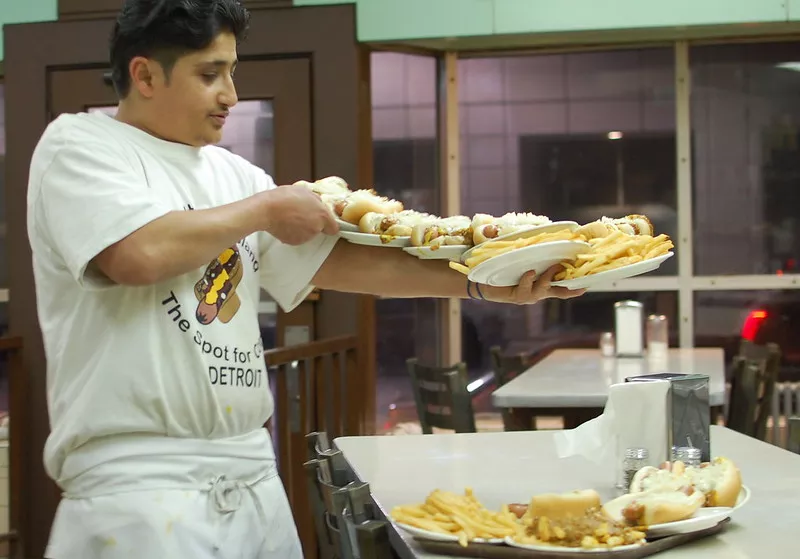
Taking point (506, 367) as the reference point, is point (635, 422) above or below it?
above

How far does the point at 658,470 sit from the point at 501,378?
3041 mm

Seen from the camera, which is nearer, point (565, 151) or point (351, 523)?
point (351, 523)

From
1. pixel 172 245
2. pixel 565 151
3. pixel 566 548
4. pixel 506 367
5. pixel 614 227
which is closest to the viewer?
pixel 566 548

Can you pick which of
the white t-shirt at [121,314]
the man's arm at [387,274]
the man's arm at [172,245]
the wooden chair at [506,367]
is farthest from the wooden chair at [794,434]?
the wooden chair at [506,367]

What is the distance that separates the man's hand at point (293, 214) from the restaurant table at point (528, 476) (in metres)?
0.46

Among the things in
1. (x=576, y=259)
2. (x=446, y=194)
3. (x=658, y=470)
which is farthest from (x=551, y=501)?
(x=446, y=194)

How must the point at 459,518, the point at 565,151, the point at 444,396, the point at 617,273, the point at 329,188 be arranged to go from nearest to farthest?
the point at 459,518
the point at 617,273
the point at 329,188
the point at 444,396
the point at 565,151

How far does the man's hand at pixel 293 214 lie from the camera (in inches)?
64.0

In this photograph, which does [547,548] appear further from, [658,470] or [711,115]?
[711,115]

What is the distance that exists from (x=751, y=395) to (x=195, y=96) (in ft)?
8.41

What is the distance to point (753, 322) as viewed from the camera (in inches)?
206

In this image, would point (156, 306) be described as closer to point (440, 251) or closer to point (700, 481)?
point (440, 251)

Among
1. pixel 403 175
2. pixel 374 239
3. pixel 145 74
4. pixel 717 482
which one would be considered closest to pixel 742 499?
pixel 717 482

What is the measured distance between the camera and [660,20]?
4664 millimetres
